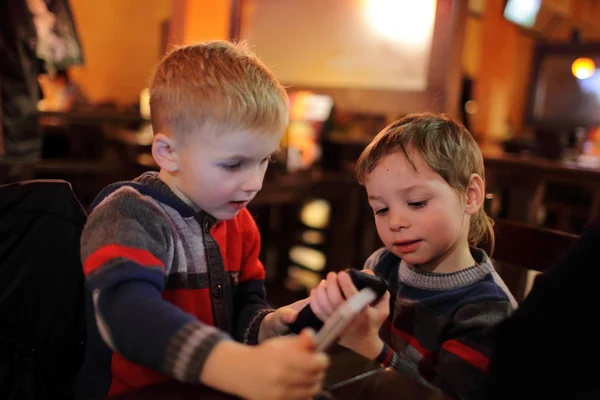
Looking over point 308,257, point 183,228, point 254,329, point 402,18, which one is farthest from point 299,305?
point 402,18

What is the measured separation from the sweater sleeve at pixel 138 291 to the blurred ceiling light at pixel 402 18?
3.64 m

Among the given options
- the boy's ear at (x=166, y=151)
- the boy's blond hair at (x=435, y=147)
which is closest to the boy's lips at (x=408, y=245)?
the boy's blond hair at (x=435, y=147)

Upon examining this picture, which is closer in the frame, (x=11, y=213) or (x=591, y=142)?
(x=11, y=213)

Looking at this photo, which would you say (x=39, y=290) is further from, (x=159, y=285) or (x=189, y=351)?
(x=189, y=351)

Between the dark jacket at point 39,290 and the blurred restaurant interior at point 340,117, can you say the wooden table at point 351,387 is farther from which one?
the blurred restaurant interior at point 340,117

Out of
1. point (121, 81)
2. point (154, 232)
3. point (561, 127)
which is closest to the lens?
point (154, 232)

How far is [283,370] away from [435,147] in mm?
677

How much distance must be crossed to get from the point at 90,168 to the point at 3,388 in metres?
2.63

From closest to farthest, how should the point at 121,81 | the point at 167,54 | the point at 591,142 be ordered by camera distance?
the point at 167,54, the point at 591,142, the point at 121,81

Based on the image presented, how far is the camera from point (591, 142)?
4227 mm

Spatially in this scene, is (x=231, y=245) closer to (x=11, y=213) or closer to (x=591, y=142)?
(x=11, y=213)

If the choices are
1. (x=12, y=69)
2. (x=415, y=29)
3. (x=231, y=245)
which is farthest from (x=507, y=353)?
(x=415, y=29)

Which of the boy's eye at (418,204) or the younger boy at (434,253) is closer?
the younger boy at (434,253)

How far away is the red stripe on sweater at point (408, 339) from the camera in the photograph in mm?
1055
